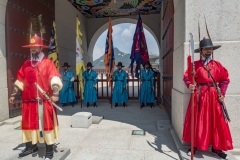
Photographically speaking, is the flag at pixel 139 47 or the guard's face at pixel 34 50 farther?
the flag at pixel 139 47

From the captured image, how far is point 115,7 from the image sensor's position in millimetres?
8359

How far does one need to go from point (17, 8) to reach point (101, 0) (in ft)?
11.1

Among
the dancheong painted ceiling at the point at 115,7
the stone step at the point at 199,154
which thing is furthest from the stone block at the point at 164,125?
the dancheong painted ceiling at the point at 115,7

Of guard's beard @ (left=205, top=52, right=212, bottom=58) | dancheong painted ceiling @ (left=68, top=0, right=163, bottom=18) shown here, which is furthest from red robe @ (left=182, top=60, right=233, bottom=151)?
dancheong painted ceiling @ (left=68, top=0, right=163, bottom=18)

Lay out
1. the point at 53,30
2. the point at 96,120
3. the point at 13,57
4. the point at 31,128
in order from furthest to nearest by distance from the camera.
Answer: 1. the point at 53,30
2. the point at 13,57
3. the point at 96,120
4. the point at 31,128

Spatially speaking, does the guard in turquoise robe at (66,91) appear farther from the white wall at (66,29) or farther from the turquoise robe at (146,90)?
the turquoise robe at (146,90)

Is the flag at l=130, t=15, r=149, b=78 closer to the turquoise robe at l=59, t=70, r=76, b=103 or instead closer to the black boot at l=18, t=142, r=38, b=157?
the turquoise robe at l=59, t=70, r=76, b=103

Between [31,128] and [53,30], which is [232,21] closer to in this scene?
[31,128]

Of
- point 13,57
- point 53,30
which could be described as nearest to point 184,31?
point 13,57

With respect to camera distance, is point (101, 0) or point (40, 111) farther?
point (101, 0)

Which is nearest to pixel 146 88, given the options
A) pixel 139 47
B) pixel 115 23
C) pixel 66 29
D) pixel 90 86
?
pixel 139 47

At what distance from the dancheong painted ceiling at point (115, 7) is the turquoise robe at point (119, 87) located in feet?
10.5

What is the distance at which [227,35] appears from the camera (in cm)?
295

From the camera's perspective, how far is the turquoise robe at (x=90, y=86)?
705 centimetres
